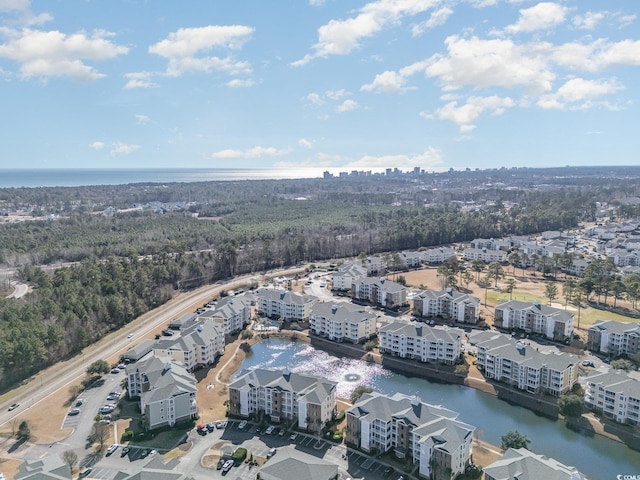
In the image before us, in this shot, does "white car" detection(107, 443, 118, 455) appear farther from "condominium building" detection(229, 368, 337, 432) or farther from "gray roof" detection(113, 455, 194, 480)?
"condominium building" detection(229, 368, 337, 432)

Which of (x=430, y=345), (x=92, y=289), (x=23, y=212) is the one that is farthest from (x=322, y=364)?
(x=23, y=212)

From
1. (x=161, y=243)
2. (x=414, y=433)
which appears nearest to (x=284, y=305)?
(x=414, y=433)

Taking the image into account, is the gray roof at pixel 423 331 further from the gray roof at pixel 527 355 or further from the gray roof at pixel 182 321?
the gray roof at pixel 182 321

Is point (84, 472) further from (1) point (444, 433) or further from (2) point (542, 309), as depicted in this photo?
(2) point (542, 309)

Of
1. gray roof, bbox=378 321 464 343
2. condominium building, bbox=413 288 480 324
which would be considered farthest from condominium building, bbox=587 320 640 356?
gray roof, bbox=378 321 464 343

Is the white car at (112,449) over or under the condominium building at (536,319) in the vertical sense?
under

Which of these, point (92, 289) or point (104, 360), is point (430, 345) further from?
point (92, 289)

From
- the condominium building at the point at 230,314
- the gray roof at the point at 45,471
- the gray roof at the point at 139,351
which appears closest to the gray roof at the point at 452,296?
the condominium building at the point at 230,314
